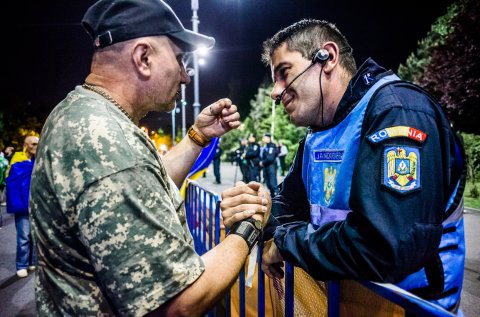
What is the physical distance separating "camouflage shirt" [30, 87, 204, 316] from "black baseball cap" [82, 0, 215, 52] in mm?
359

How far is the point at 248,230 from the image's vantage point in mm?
1656

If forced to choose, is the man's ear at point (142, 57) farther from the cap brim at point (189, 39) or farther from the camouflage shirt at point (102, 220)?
the camouflage shirt at point (102, 220)

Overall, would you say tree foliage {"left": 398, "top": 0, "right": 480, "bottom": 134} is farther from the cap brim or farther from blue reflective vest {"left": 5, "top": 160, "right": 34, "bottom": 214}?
the cap brim

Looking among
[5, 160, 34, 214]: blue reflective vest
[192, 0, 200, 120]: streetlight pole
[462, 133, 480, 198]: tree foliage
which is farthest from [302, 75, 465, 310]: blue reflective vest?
[462, 133, 480, 198]: tree foliage

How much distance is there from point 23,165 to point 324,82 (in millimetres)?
5983

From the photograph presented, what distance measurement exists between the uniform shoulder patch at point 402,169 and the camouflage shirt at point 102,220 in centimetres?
89

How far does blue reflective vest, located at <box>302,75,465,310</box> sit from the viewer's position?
65.4 inches

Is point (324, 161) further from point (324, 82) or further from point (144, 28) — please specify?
point (144, 28)

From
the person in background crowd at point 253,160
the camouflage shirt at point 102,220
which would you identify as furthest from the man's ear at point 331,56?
the person in background crowd at point 253,160

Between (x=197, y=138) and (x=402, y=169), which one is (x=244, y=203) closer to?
(x=402, y=169)

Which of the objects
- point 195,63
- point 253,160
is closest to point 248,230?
point 195,63

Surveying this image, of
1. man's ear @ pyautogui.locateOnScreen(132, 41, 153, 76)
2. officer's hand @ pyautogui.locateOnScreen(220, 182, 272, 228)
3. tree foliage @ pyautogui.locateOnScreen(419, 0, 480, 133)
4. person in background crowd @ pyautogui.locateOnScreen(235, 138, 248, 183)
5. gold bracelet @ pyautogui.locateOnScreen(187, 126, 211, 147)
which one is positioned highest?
tree foliage @ pyautogui.locateOnScreen(419, 0, 480, 133)

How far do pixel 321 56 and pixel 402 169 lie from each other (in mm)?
1146

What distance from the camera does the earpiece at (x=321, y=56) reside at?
231 cm
